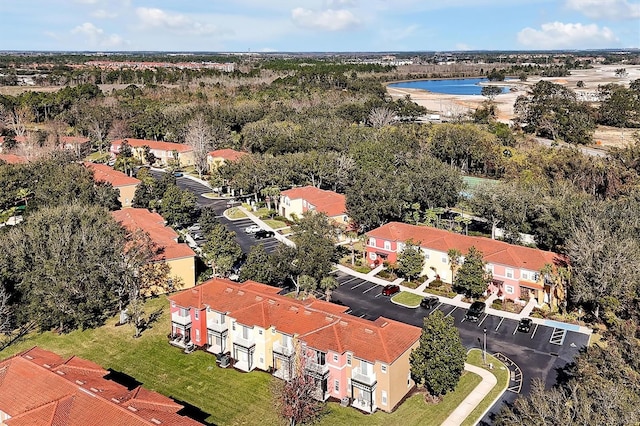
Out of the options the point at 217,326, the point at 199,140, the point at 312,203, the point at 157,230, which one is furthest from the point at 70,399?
the point at 199,140

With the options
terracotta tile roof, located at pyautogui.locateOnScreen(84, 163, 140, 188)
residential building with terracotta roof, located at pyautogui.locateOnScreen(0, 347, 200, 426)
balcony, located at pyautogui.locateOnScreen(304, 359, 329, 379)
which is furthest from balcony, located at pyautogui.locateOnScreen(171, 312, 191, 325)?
terracotta tile roof, located at pyautogui.locateOnScreen(84, 163, 140, 188)

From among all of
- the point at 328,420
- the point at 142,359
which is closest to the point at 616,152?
the point at 328,420

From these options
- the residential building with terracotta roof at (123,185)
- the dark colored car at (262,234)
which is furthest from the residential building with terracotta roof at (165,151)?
the dark colored car at (262,234)

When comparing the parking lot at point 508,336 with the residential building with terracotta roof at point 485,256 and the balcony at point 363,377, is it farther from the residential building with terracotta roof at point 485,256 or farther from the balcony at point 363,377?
the balcony at point 363,377

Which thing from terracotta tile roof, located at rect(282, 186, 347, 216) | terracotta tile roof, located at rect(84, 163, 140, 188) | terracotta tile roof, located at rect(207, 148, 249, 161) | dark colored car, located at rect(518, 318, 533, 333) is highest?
terracotta tile roof, located at rect(207, 148, 249, 161)

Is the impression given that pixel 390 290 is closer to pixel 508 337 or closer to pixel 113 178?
pixel 508 337

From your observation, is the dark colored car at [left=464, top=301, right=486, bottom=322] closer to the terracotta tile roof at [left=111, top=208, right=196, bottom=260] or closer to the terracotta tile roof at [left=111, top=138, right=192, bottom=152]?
the terracotta tile roof at [left=111, top=208, right=196, bottom=260]
